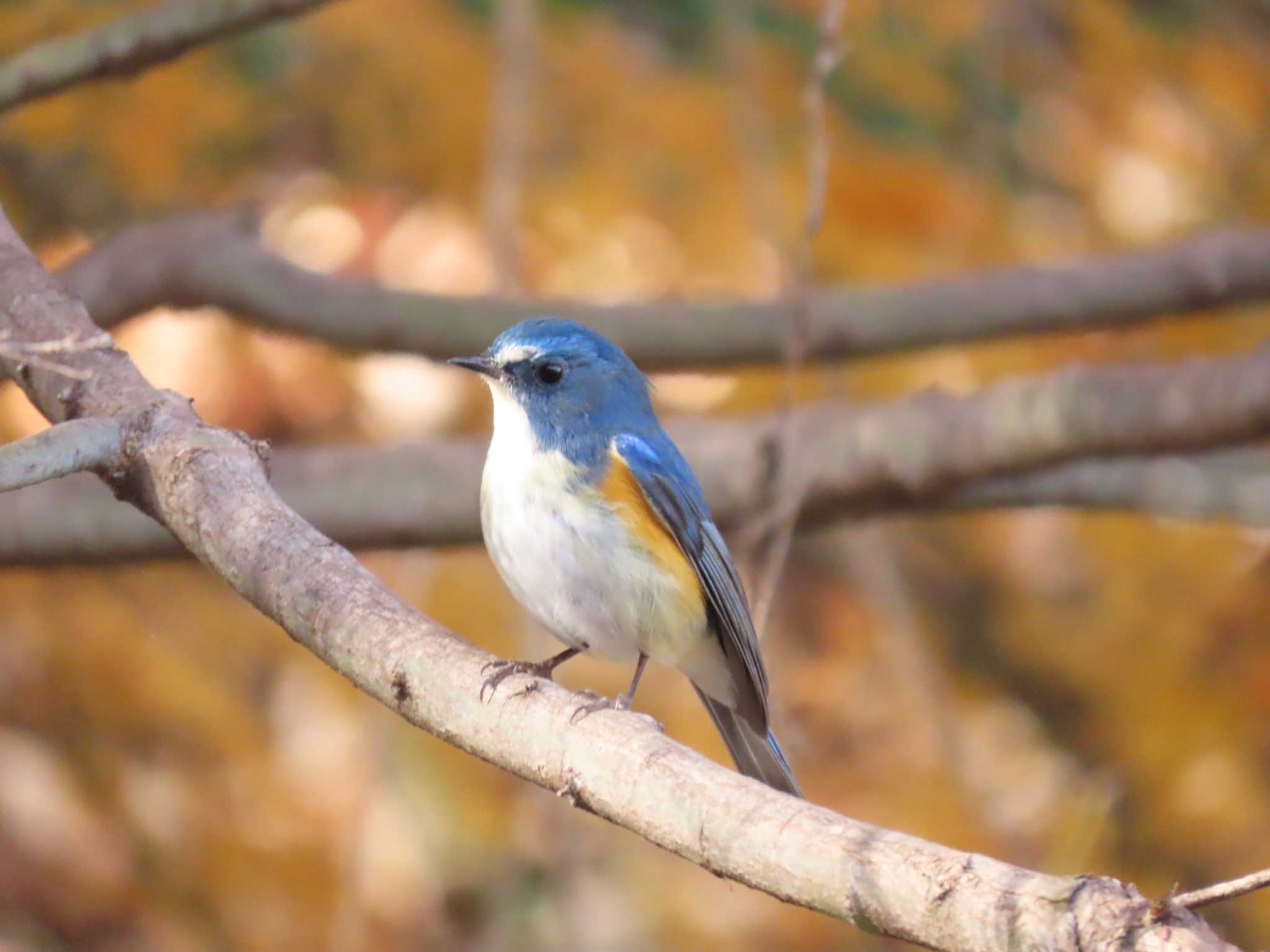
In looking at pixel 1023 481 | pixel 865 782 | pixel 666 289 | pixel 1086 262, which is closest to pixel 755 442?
pixel 1023 481

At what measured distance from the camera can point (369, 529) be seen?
369 centimetres

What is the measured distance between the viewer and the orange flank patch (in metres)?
2.89

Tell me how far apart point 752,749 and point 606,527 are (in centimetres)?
73

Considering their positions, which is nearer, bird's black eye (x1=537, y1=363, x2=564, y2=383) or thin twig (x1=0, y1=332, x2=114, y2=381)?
thin twig (x1=0, y1=332, x2=114, y2=381)

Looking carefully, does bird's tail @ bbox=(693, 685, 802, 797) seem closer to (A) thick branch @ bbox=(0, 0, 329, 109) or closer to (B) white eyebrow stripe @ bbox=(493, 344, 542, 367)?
(B) white eyebrow stripe @ bbox=(493, 344, 542, 367)

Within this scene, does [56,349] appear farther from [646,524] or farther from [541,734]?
[646,524]

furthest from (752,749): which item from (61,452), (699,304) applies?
(61,452)

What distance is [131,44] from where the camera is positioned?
3.04m

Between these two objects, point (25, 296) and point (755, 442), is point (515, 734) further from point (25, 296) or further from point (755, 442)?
point (755, 442)

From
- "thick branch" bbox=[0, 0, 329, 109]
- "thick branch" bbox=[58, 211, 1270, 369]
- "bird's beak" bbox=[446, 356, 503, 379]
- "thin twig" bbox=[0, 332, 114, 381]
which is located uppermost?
"thick branch" bbox=[58, 211, 1270, 369]

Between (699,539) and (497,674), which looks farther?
(699,539)

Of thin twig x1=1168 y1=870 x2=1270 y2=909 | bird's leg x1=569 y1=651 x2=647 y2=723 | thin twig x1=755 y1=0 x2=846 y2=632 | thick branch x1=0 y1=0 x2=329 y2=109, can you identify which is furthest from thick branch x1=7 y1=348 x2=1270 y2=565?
thin twig x1=1168 y1=870 x2=1270 y2=909

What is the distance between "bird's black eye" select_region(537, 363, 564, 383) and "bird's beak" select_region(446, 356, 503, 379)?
0.08m

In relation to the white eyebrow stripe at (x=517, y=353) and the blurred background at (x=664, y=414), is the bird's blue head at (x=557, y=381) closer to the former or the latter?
the white eyebrow stripe at (x=517, y=353)
